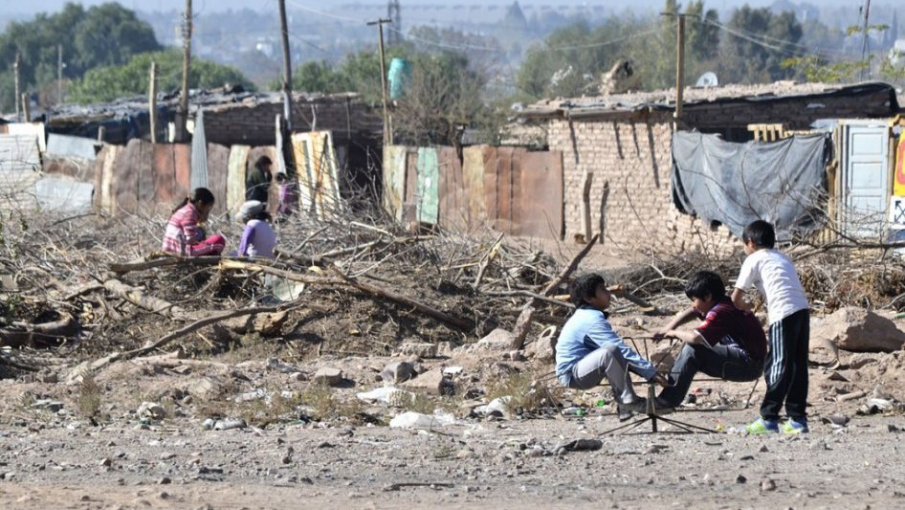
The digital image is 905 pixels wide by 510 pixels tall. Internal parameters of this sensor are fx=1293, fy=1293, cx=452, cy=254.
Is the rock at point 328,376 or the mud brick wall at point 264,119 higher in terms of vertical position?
the mud brick wall at point 264,119

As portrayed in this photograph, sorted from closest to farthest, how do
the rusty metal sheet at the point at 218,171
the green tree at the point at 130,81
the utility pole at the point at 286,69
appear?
the rusty metal sheet at the point at 218,171
the utility pole at the point at 286,69
the green tree at the point at 130,81

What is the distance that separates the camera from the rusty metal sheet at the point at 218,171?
2312cm

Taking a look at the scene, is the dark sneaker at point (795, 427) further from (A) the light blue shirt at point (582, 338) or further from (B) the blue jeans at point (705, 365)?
(A) the light blue shirt at point (582, 338)

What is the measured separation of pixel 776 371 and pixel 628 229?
45.2 ft

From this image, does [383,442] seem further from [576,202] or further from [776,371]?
[576,202]

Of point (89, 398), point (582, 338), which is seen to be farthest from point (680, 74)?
point (89, 398)

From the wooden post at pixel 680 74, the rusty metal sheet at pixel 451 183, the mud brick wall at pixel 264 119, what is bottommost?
the rusty metal sheet at pixel 451 183

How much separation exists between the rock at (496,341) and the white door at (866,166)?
19.9 ft

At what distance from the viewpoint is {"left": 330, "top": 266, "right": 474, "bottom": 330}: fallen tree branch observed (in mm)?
10664

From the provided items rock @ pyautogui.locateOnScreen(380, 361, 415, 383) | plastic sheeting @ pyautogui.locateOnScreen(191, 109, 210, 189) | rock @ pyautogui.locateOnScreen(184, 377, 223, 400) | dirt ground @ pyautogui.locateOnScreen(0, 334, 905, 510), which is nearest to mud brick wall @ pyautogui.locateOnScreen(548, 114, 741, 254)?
plastic sheeting @ pyautogui.locateOnScreen(191, 109, 210, 189)

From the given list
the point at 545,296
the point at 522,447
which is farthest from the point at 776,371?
the point at 545,296

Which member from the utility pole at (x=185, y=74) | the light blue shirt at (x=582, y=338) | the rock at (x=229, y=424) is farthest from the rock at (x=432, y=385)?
the utility pole at (x=185, y=74)

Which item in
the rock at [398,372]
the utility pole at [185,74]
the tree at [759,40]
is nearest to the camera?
the rock at [398,372]

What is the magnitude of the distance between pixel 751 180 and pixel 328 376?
890cm
